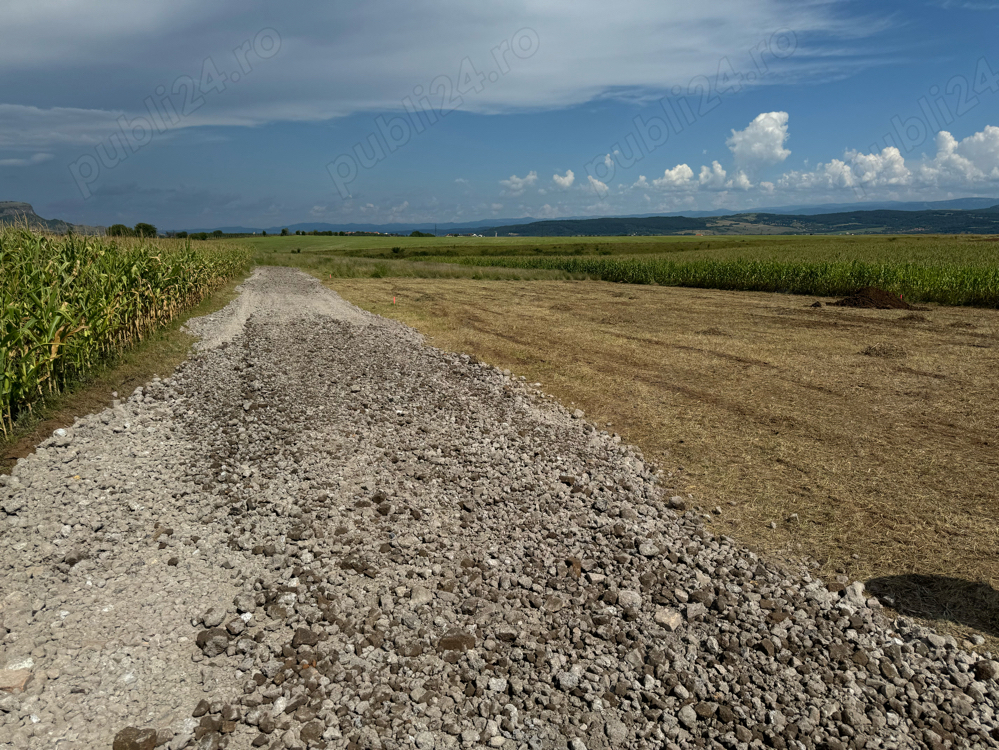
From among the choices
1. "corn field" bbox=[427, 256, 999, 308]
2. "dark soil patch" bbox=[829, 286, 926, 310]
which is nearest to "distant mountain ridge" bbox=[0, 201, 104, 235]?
"dark soil patch" bbox=[829, 286, 926, 310]

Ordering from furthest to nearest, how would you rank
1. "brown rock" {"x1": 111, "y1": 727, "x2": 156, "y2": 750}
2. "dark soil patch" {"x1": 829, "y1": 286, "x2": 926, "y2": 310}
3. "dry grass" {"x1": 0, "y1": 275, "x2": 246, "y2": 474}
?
"dark soil patch" {"x1": 829, "y1": 286, "x2": 926, "y2": 310} → "dry grass" {"x1": 0, "y1": 275, "x2": 246, "y2": 474} → "brown rock" {"x1": 111, "y1": 727, "x2": 156, "y2": 750}

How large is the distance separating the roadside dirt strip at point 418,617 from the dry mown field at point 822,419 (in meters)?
0.70

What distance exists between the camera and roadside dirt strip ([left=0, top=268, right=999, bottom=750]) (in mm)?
3592

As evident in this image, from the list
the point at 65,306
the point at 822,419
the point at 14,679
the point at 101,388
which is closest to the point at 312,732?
the point at 14,679

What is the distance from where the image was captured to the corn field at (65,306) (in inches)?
329

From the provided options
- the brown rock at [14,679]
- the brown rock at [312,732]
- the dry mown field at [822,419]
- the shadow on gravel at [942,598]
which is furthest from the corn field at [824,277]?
the brown rock at [14,679]

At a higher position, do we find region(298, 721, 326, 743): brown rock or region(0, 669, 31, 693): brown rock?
region(0, 669, 31, 693): brown rock

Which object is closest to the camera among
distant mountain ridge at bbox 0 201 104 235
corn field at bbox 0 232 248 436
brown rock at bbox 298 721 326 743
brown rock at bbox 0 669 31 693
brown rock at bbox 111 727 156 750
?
brown rock at bbox 111 727 156 750

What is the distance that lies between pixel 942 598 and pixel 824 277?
29374mm

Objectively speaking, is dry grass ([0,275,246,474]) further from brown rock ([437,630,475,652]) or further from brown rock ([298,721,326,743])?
brown rock ([437,630,475,652])

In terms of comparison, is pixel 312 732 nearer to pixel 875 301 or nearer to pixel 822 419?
pixel 822 419

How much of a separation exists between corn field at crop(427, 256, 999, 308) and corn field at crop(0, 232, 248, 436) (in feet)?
96.7

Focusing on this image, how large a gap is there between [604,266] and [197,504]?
147 feet

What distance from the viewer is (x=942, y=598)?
4.84m
